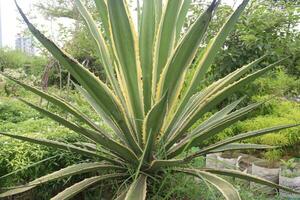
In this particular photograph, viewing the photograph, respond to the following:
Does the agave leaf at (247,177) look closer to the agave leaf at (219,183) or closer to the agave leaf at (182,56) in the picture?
the agave leaf at (219,183)

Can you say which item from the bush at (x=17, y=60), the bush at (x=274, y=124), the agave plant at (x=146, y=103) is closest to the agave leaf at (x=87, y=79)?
the agave plant at (x=146, y=103)

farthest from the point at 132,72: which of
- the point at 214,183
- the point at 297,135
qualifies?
Answer: the point at 297,135

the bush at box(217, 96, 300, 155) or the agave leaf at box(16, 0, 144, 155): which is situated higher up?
the agave leaf at box(16, 0, 144, 155)

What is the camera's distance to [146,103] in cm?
155

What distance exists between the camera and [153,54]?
160cm

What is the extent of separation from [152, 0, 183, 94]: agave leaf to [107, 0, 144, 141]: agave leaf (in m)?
0.07

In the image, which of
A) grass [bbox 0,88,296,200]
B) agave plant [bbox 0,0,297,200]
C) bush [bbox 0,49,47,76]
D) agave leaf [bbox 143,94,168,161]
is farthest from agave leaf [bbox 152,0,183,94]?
bush [bbox 0,49,47,76]

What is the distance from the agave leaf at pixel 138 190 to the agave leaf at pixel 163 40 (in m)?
0.31

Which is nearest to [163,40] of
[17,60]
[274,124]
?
[274,124]

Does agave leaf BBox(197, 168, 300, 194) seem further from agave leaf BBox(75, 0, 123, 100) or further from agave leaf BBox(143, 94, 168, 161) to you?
agave leaf BBox(75, 0, 123, 100)

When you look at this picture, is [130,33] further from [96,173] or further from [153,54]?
[96,173]

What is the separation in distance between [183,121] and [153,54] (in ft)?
0.99

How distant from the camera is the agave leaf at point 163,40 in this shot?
4.96 ft

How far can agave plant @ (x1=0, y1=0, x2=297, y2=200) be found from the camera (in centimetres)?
140
